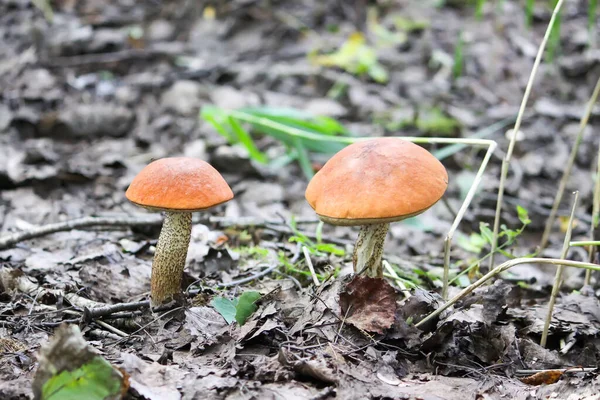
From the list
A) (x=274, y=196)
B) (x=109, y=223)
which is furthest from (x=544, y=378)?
(x=274, y=196)

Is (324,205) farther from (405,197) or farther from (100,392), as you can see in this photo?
(100,392)

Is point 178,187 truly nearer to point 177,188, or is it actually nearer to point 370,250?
point 177,188

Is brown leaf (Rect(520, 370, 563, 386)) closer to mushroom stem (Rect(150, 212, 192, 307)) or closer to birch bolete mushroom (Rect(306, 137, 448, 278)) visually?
birch bolete mushroom (Rect(306, 137, 448, 278))

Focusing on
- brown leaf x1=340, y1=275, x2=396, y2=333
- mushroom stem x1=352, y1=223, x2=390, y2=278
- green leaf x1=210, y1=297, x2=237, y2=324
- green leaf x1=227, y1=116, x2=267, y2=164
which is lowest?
green leaf x1=227, y1=116, x2=267, y2=164

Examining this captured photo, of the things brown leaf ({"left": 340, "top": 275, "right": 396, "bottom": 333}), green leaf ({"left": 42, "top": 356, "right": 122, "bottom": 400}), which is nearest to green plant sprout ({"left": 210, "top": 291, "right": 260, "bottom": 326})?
brown leaf ({"left": 340, "top": 275, "right": 396, "bottom": 333})

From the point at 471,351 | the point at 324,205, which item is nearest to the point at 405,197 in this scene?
the point at 324,205
